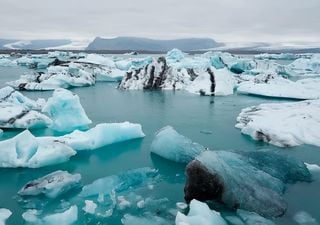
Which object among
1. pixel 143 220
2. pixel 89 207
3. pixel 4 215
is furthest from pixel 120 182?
pixel 4 215

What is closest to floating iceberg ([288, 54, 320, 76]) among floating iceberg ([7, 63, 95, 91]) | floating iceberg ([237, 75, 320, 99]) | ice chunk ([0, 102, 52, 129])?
floating iceberg ([237, 75, 320, 99])

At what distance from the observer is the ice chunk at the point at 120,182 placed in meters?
3.87

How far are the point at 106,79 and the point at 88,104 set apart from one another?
18.4ft

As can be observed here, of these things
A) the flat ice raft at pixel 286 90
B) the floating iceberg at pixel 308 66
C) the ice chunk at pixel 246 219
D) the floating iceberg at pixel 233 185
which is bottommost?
the floating iceberg at pixel 308 66

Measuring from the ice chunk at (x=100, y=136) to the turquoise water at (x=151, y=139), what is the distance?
12cm

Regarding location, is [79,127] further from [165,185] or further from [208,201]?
[208,201]

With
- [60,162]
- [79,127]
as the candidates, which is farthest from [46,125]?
[60,162]

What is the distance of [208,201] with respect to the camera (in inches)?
138

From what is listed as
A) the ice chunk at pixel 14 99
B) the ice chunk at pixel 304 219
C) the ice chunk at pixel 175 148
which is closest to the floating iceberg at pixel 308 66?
the ice chunk at pixel 14 99

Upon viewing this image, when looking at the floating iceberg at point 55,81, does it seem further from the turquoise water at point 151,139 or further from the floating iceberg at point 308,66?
the floating iceberg at point 308,66

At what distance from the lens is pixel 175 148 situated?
484 centimetres

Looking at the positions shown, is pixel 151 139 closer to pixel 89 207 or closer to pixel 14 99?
pixel 89 207

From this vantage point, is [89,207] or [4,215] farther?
[89,207]

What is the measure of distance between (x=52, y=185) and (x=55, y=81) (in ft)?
29.0
